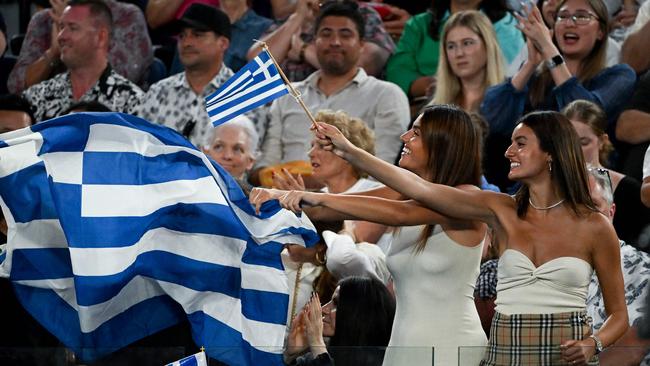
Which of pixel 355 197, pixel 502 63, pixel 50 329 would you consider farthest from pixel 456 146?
pixel 502 63

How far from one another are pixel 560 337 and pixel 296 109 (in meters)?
3.91

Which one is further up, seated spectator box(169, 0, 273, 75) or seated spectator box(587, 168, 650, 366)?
seated spectator box(169, 0, 273, 75)

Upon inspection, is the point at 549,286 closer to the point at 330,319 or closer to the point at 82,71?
the point at 330,319

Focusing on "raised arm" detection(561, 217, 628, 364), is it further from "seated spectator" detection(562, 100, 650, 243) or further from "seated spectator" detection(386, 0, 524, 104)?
"seated spectator" detection(386, 0, 524, 104)

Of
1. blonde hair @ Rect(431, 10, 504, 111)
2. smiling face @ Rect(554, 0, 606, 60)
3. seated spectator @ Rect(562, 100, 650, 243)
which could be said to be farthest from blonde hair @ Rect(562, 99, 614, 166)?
blonde hair @ Rect(431, 10, 504, 111)

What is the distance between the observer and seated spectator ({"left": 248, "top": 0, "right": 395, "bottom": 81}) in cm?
938

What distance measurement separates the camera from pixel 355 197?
5.76 m

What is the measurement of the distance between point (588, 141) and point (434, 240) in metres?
Result: 1.58

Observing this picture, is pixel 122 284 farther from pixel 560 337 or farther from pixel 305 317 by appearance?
pixel 560 337

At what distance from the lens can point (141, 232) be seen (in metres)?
5.90

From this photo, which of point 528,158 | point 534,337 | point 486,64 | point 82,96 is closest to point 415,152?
point 528,158

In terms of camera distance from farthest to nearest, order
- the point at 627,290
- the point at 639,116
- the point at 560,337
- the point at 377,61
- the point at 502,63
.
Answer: the point at 377,61, the point at 502,63, the point at 639,116, the point at 627,290, the point at 560,337

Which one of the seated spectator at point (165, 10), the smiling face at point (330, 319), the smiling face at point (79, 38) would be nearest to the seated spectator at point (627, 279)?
the smiling face at point (330, 319)

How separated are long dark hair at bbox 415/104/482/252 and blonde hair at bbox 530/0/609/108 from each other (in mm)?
2235
